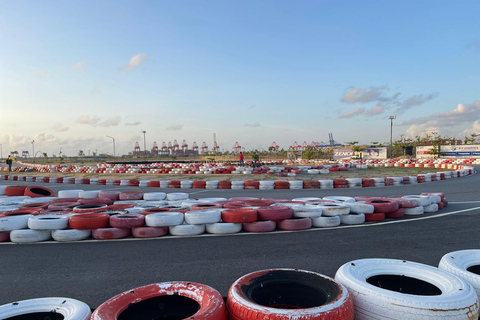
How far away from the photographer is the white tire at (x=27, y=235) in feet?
18.7

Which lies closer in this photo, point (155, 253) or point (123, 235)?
point (155, 253)

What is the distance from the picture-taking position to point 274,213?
20.2 feet

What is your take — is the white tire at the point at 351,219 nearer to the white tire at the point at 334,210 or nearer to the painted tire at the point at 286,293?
the white tire at the point at 334,210

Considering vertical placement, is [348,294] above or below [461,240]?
above

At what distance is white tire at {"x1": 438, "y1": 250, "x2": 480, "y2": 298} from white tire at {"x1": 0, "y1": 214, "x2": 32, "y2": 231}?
690 centimetres

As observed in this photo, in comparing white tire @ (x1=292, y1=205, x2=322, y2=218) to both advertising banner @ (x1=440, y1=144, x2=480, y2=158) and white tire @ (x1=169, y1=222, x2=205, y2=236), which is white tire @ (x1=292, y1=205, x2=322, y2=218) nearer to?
white tire @ (x1=169, y1=222, x2=205, y2=236)

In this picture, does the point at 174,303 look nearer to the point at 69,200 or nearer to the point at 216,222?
the point at 216,222

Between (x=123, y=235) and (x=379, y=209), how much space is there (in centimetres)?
555

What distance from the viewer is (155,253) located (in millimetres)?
4895

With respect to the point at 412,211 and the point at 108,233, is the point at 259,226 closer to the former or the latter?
the point at 108,233

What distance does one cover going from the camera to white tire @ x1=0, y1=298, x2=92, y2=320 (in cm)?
234

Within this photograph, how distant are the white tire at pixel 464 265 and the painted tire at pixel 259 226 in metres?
3.27

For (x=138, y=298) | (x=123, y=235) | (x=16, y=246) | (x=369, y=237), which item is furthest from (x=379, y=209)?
(x=16, y=246)

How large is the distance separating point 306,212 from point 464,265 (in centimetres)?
340
